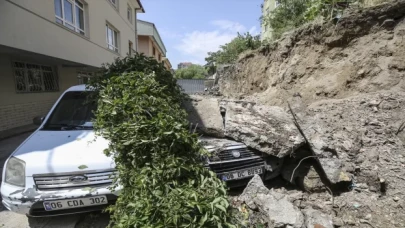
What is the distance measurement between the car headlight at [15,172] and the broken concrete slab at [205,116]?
7.06ft

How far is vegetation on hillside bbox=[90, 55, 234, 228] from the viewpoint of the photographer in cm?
176

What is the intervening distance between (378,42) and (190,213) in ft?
15.6

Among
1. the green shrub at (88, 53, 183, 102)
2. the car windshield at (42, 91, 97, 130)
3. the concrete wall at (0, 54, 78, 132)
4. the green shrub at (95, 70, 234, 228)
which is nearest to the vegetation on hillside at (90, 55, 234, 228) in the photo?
the green shrub at (95, 70, 234, 228)

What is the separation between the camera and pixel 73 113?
3.43 metres

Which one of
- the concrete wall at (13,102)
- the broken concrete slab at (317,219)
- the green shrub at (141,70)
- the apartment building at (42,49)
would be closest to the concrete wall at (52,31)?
the apartment building at (42,49)

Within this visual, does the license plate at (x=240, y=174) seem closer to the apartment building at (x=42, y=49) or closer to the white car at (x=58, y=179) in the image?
the white car at (x=58, y=179)

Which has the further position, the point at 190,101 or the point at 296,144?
the point at 190,101

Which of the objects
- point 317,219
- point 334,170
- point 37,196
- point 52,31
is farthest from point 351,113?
point 52,31

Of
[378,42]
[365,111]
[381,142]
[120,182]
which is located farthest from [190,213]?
[378,42]

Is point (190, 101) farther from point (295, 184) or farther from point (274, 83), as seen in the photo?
point (274, 83)

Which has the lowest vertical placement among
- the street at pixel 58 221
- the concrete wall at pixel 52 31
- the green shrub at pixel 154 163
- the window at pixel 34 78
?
the street at pixel 58 221

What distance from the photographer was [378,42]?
164 inches

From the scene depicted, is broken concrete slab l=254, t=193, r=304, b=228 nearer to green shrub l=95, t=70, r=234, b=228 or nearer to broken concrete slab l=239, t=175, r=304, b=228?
broken concrete slab l=239, t=175, r=304, b=228

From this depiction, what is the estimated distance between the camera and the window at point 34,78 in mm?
7906
